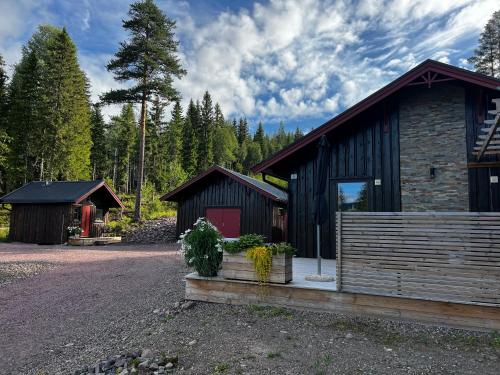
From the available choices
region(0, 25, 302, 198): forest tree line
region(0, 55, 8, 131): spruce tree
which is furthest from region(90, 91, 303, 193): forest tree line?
region(0, 55, 8, 131): spruce tree

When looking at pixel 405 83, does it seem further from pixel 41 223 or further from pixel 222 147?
pixel 222 147

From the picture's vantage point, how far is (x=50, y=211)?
1808cm

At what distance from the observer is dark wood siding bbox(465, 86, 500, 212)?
7039 millimetres

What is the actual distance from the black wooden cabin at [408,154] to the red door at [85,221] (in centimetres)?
1452

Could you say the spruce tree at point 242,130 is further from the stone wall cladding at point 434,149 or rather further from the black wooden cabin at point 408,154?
the stone wall cladding at point 434,149

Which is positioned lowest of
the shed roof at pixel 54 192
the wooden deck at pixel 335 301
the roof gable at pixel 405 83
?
the wooden deck at pixel 335 301

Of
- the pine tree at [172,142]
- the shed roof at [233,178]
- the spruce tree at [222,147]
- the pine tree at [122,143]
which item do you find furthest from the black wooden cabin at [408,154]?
the spruce tree at [222,147]

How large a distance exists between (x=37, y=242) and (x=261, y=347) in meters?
18.6

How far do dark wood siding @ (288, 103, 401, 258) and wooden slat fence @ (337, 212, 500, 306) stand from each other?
3.56 meters

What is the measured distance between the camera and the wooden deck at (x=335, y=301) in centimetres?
405

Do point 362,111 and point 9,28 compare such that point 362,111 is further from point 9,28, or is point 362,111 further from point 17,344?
point 9,28

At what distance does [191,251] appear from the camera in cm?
577

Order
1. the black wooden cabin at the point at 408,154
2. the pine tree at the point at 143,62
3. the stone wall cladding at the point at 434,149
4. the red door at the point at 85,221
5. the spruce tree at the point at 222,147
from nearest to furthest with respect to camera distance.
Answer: the black wooden cabin at the point at 408,154 < the stone wall cladding at the point at 434,149 < the red door at the point at 85,221 < the pine tree at the point at 143,62 < the spruce tree at the point at 222,147

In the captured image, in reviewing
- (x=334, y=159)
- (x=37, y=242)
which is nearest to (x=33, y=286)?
(x=334, y=159)
